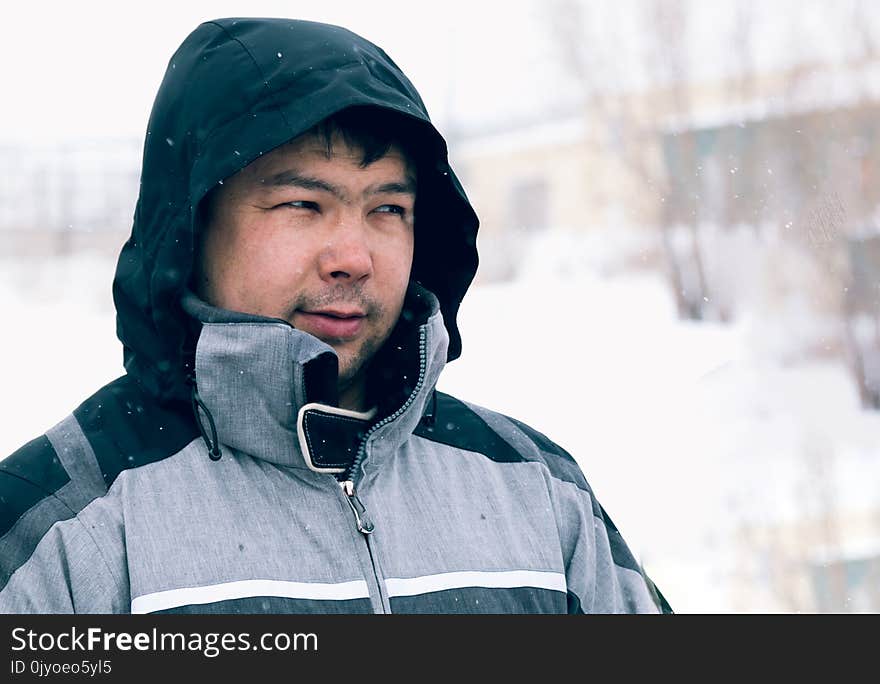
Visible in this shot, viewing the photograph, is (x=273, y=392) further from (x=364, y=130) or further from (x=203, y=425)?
(x=364, y=130)

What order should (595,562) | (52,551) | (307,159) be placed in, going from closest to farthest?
(52,551) → (307,159) → (595,562)

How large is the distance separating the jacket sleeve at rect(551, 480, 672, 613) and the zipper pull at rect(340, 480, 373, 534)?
362 mm

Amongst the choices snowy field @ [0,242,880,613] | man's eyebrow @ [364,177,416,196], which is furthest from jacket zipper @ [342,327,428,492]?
snowy field @ [0,242,880,613]

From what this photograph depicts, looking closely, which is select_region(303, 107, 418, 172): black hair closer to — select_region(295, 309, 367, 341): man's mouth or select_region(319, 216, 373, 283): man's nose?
select_region(319, 216, 373, 283): man's nose

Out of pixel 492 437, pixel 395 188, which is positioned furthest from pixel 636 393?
pixel 395 188

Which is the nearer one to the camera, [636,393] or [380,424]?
[380,424]

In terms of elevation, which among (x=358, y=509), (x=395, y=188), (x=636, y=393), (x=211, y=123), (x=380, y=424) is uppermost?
(x=211, y=123)

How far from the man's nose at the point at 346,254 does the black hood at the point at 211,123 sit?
159 millimetres

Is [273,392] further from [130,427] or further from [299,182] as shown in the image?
[299,182]

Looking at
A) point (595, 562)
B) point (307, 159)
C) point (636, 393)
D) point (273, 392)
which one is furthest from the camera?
point (636, 393)

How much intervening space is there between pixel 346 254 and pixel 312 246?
0.06m

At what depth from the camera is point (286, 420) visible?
148 centimetres

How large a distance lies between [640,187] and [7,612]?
792 centimetres

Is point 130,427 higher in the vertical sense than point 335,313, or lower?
lower
